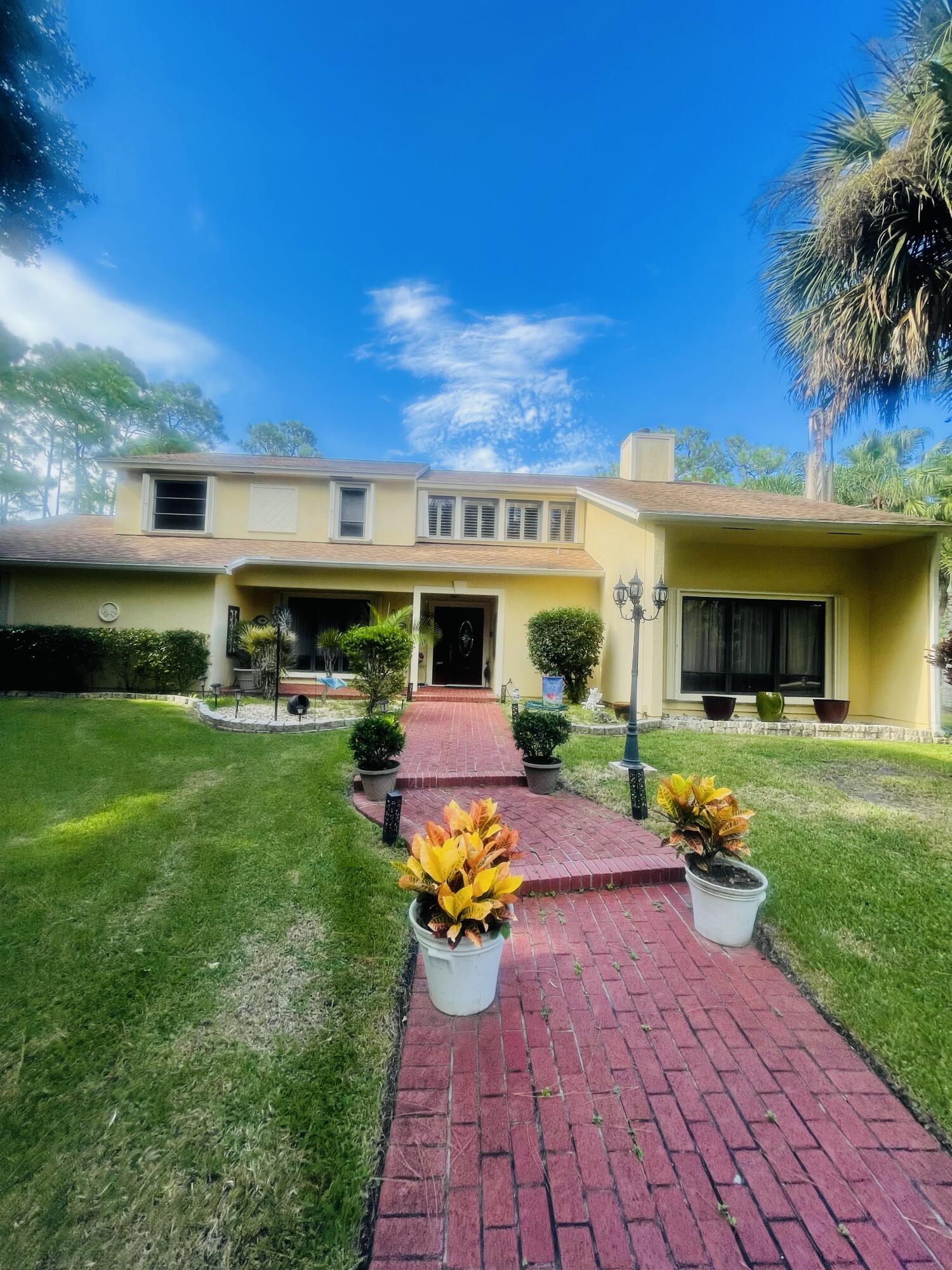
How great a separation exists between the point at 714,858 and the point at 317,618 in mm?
12007

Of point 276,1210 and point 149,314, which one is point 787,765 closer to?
point 276,1210

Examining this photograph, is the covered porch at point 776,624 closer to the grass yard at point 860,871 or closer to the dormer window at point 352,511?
the grass yard at point 860,871

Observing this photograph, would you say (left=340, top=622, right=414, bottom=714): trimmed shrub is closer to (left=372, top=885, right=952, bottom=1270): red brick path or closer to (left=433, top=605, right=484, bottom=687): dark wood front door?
(left=433, top=605, right=484, bottom=687): dark wood front door

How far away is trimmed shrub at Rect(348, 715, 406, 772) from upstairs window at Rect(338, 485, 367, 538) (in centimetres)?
903

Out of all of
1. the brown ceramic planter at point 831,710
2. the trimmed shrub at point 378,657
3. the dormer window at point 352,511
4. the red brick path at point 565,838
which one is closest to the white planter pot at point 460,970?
the red brick path at point 565,838

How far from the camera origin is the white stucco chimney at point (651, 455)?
14242 mm

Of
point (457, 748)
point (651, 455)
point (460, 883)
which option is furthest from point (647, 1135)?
point (651, 455)

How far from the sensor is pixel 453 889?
96.9 inches

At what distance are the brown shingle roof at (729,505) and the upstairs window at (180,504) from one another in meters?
10.2

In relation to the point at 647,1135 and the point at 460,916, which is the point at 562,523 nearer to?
the point at 460,916

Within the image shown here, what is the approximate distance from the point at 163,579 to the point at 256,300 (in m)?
11.9

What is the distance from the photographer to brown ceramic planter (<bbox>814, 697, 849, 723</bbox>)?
A: 958cm

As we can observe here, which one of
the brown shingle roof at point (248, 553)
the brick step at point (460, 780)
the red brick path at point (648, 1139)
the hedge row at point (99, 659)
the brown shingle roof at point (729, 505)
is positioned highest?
the brown shingle roof at point (729, 505)

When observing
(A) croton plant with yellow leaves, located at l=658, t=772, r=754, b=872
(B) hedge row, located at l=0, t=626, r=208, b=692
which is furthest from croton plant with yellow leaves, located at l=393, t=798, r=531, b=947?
(B) hedge row, located at l=0, t=626, r=208, b=692
